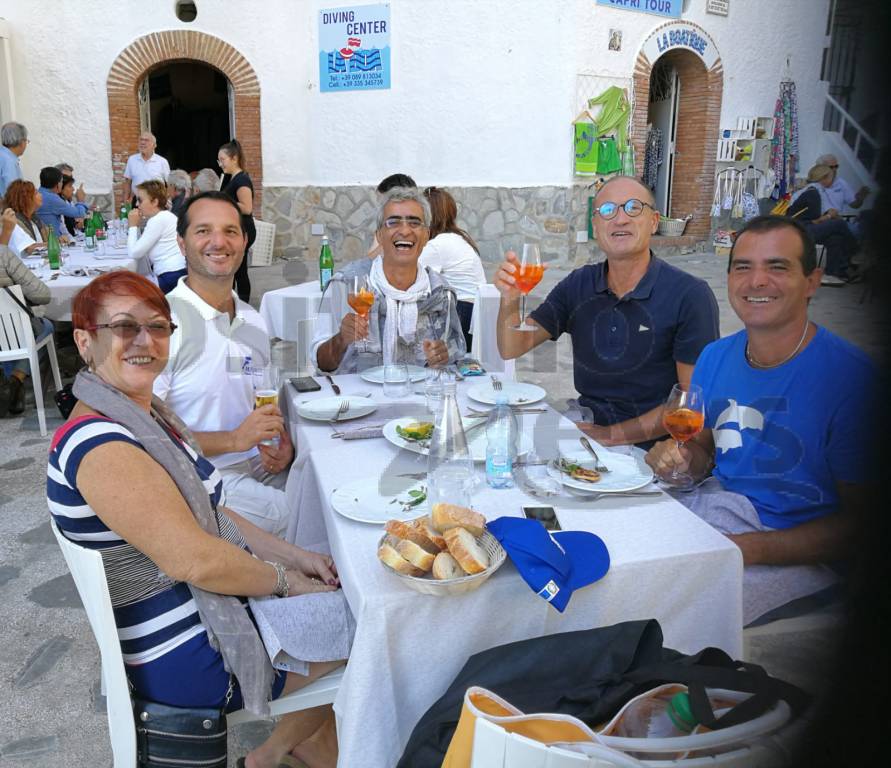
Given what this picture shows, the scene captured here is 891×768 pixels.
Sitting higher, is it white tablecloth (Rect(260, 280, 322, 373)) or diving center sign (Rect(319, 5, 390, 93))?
diving center sign (Rect(319, 5, 390, 93))

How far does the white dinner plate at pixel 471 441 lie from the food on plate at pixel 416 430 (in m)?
0.01

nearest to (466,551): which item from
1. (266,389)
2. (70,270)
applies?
(266,389)

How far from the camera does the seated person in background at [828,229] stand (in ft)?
0.93

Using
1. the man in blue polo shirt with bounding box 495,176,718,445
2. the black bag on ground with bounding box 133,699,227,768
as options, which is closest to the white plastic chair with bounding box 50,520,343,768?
the black bag on ground with bounding box 133,699,227,768

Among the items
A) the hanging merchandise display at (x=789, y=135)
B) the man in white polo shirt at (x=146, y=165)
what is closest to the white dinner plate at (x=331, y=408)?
the hanging merchandise display at (x=789, y=135)

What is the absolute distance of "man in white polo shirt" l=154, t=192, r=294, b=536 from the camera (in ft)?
7.52

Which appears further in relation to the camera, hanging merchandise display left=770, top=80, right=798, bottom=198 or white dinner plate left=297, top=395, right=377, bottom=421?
white dinner plate left=297, top=395, right=377, bottom=421

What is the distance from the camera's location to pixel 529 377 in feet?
18.0

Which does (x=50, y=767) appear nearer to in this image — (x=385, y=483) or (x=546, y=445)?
(x=385, y=483)

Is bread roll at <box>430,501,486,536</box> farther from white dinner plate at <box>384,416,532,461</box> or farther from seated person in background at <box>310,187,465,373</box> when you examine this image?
seated person in background at <box>310,187,465,373</box>

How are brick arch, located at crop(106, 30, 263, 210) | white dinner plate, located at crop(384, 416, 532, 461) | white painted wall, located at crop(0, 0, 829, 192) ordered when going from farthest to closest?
brick arch, located at crop(106, 30, 263, 210)
white painted wall, located at crop(0, 0, 829, 192)
white dinner plate, located at crop(384, 416, 532, 461)

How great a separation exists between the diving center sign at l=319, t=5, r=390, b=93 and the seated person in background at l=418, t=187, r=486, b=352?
20.6ft

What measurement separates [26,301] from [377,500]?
371 centimetres

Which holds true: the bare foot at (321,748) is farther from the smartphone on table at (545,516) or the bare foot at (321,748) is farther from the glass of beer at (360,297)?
the glass of beer at (360,297)
